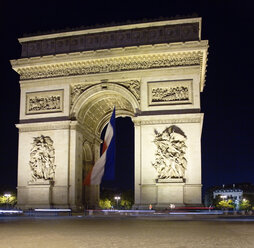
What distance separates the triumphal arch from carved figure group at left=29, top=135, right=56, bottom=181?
0.07 m

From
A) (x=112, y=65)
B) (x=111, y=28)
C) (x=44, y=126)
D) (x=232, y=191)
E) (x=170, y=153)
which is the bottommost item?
(x=232, y=191)

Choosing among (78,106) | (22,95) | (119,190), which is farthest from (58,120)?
(119,190)

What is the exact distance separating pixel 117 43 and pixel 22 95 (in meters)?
7.87

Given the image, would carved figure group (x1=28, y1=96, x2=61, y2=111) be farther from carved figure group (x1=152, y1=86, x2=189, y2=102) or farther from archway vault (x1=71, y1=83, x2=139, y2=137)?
carved figure group (x1=152, y1=86, x2=189, y2=102)

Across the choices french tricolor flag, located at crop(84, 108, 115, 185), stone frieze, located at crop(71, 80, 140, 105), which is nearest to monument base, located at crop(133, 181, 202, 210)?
french tricolor flag, located at crop(84, 108, 115, 185)

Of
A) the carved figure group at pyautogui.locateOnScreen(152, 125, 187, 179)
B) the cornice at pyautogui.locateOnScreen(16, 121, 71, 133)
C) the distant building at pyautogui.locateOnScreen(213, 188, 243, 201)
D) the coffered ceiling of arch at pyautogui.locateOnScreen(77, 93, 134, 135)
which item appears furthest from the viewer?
the distant building at pyautogui.locateOnScreen(213, 188, 243, 201)

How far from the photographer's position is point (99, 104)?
104 feet

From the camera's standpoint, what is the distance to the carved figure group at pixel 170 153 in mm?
26156

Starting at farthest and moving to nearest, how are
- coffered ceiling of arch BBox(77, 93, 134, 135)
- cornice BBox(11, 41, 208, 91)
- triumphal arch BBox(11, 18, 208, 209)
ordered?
coffered ceiling of arch BBox(77, 93, 134, 135)
cornice BBox(11, 41, 208, 91)
triumphal arch BBox(11, 18, 208, 209)

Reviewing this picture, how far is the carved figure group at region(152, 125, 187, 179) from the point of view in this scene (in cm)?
2616

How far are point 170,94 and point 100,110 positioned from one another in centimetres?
745

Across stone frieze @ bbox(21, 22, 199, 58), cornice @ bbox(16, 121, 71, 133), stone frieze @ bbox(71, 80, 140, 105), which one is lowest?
cornice @ bbox(16, 121, 71, 133)

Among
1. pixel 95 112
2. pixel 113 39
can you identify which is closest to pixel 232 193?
pixel 95 112

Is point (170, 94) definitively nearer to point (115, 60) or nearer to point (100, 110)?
point (115, 60)
